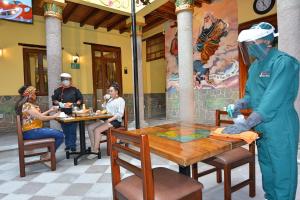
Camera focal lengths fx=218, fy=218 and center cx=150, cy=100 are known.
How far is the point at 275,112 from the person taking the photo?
159 cm

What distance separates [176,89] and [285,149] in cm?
647

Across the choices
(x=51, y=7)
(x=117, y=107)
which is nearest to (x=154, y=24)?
(x=51, y=7)

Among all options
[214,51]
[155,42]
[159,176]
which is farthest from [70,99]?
[155,42]

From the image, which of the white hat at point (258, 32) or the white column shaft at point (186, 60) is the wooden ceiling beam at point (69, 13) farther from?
the white hat at point (258, 32)

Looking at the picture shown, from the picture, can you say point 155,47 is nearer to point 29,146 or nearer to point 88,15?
point 88,15

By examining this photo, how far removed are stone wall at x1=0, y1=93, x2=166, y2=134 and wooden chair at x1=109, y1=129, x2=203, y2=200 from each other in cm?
655

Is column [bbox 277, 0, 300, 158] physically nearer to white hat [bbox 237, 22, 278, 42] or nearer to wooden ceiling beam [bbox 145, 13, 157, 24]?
white hat [bbox 237, 22, 278, 42]

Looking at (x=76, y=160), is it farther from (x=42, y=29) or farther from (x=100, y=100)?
(x=42, y=29)

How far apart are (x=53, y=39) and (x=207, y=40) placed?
173 inches

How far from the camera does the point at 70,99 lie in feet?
15.0

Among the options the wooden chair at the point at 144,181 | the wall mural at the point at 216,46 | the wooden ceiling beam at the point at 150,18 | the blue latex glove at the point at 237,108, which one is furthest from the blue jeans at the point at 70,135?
the wooden ceiling beam at the point at 150,18

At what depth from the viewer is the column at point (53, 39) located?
16.4 feet

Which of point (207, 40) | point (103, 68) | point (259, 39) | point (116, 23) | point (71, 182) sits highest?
point (116, 23)

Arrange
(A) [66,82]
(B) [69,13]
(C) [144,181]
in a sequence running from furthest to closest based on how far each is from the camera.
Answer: (B) [69,13] < (A) [66,82] < (C) [144,181]
